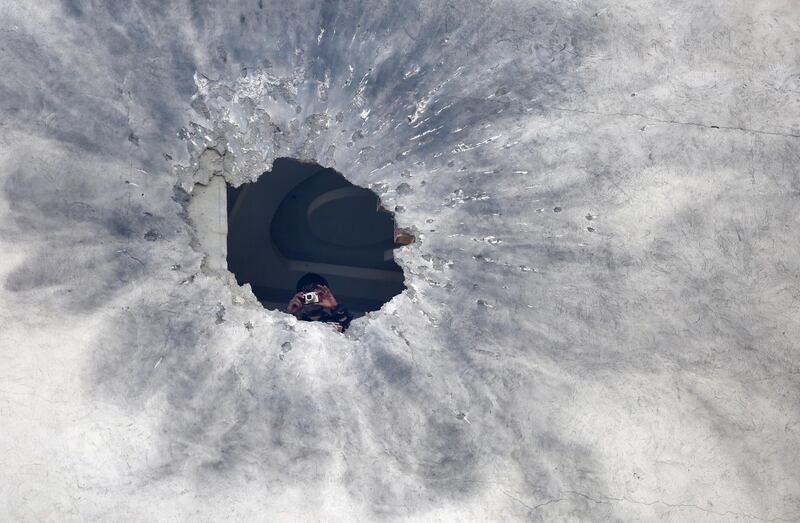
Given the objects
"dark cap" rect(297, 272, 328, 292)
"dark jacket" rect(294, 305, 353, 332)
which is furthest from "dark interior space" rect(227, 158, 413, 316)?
"dark jacket" rect(294, 305, 353, 332)

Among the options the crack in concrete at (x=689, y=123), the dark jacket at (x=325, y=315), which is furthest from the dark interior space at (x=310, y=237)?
the crack in concrete at (x=689, y=123)

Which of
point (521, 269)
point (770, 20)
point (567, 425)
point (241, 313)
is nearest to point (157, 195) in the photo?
point (241, 313)

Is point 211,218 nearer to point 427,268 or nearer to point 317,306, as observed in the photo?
point 317,306

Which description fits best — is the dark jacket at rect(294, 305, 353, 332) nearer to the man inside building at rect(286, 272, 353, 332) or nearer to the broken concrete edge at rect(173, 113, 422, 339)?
the man inside building at rect(286, 272, 353, 332)

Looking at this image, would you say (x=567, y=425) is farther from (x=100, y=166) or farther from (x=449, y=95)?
(x=100, y=166)

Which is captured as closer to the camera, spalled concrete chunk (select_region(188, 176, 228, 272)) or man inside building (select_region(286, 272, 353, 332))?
spalled concrete chunk (select_region(188, 176, 228, 272))
